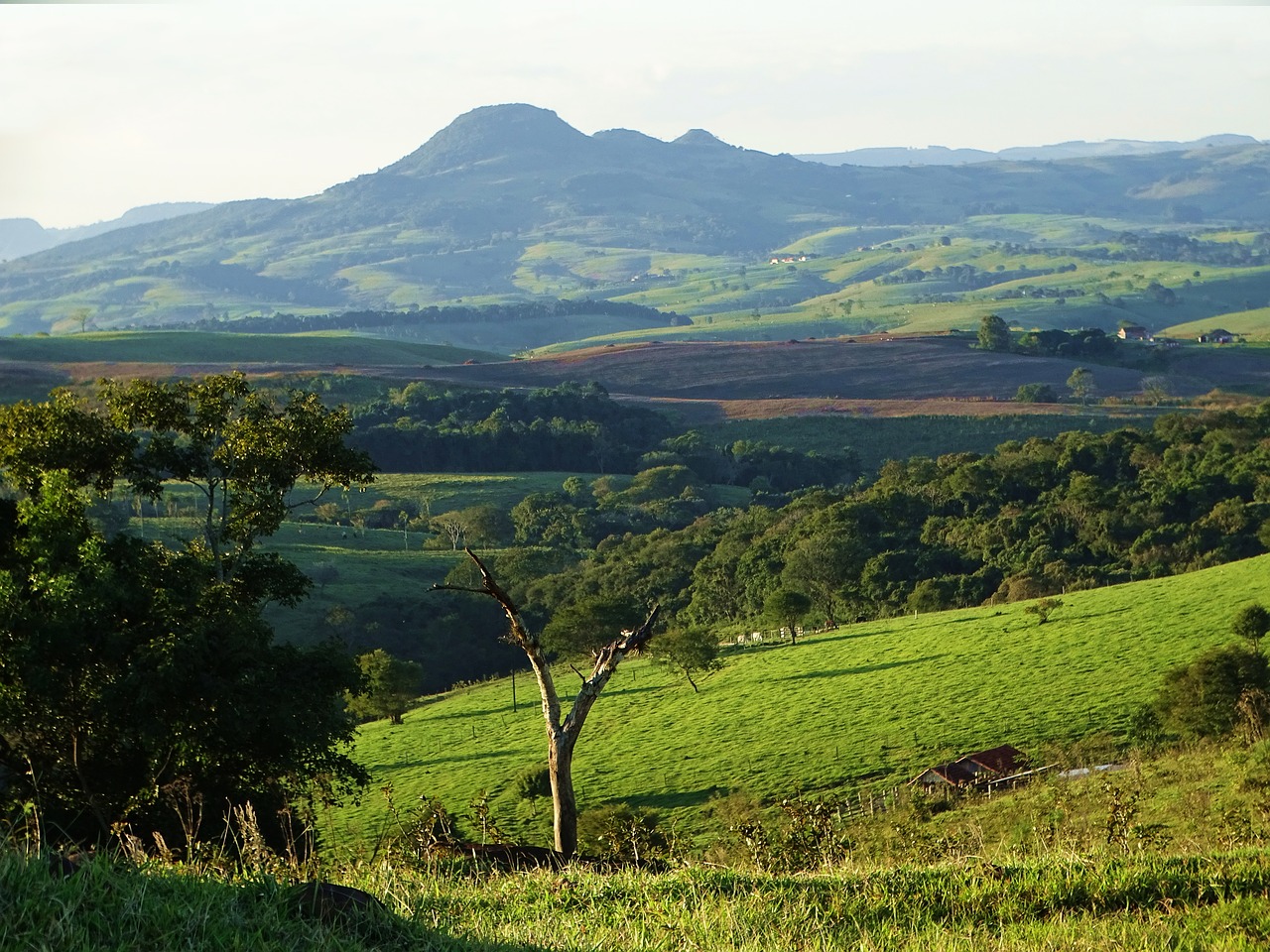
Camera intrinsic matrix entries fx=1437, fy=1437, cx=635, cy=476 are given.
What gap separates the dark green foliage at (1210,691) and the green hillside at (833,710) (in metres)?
2.07

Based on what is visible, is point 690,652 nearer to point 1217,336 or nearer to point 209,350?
point 209,350

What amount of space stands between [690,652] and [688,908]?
4601 cm

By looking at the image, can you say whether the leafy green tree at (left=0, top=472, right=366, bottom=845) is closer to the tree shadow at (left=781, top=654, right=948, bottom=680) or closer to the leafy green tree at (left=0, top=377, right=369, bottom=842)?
the leafy green tree at (left=0, top=377, right=369, bottom=842)

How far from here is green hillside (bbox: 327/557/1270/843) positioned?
129 feet

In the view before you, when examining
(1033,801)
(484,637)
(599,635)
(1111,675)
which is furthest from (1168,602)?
(484,637)

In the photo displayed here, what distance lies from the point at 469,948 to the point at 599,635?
159 feet

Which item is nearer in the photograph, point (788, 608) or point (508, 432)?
point (788, 608)

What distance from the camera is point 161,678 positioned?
15859 millimetres

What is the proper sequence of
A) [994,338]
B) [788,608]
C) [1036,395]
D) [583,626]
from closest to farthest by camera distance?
[583,626] < [788,608] < [1036,395] < [994,338]

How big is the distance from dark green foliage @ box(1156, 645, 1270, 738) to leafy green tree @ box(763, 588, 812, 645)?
24.1 m

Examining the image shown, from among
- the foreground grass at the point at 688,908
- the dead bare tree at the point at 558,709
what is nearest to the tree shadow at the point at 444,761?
the dead bare tree at the point at 558,709

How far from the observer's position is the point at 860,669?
51.5 meters

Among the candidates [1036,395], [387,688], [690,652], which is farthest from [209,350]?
[690,652]

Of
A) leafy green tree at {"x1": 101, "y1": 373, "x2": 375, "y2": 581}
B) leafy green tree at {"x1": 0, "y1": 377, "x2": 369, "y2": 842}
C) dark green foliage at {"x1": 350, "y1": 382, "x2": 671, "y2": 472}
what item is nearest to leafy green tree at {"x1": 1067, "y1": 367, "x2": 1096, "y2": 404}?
dark green foliage at {"x1": 350, "y1": 382, "x2": 671, "y2": 472}
